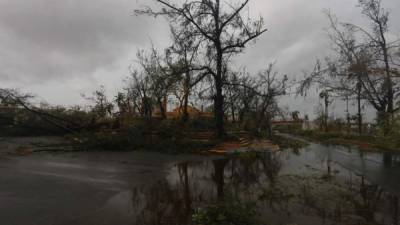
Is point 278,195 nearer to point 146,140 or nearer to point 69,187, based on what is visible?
point 69,187

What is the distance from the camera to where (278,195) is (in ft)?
21.1

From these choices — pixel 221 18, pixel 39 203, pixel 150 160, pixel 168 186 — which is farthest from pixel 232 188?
pixel 221 18

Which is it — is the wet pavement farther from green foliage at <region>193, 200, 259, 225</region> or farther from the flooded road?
green foliage at <region>193, 200, 259, 225</region>

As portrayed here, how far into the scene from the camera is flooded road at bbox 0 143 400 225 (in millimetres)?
4986

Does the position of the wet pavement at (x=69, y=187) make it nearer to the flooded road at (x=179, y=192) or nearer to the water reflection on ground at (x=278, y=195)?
the flooded road at (x=179, y=192)

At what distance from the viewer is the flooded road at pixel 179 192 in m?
4.99

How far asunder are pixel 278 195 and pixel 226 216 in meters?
2.38

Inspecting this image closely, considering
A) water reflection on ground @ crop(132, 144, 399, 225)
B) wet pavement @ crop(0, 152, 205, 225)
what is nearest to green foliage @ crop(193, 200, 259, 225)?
water reflection on ground @ crop(132, 144, 399, 225)

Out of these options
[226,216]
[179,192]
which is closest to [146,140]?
[179,192]

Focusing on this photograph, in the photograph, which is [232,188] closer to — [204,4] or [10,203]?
[10,203]

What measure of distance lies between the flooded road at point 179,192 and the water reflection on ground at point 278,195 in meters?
0.02

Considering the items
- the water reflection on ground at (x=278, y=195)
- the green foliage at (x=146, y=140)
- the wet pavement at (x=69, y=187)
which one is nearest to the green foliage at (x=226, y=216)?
the water reflection on ground at (x=278, y=195)

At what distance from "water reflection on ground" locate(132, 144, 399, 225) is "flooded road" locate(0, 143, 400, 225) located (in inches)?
0.7

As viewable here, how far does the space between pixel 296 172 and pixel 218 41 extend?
10671 mm
